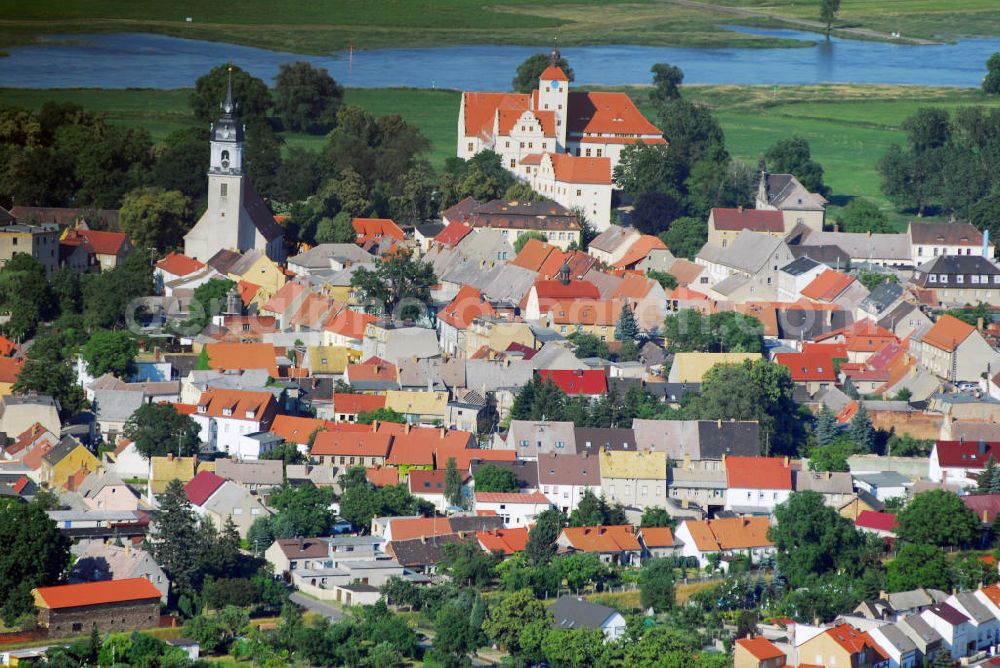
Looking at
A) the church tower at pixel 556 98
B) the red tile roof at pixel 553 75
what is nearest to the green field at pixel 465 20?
the red tile roof at pixel 553 75

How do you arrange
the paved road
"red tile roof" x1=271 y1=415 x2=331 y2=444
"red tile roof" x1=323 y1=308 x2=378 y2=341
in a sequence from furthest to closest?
1. "red tile roof" x1=323 y1=308 x2=378 y2=341
2. "red tile roof" x1=271 y1=415 x2=331 y2=444
3. the paved road

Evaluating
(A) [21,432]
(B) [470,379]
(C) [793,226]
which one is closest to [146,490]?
(A) [21,432]

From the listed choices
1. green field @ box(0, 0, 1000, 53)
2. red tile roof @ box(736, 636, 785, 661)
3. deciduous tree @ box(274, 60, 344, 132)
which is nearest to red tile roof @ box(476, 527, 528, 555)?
red tile roof @ box(736, 636, 785, 661)

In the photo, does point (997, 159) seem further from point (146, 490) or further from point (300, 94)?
point (146, 490)

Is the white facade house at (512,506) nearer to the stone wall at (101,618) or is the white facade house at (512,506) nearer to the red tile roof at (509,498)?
the red tile roof at (509,498)

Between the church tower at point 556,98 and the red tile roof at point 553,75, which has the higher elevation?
the red tile roof at point 553,75

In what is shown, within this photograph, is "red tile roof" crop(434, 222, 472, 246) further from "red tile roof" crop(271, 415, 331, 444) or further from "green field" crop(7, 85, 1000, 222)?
"red tile roof" crop(271, 415, 331, 444)
